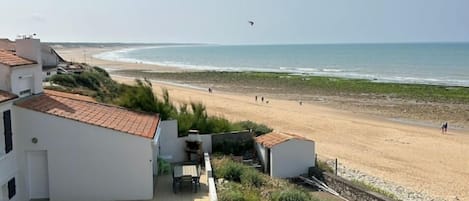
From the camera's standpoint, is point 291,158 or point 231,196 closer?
point 231,196

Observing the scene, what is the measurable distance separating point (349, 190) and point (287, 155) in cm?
244

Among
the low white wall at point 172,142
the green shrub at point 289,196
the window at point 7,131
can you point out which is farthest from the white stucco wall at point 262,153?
the window at point 7,131

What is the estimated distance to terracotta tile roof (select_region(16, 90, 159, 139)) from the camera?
463 inches

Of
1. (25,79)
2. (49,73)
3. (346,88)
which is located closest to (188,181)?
(25,79)

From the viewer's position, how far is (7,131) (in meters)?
10.9

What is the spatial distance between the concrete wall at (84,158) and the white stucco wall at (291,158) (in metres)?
5.50

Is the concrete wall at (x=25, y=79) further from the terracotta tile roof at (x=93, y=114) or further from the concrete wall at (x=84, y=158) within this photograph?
the concrete wall at (x=84, y=158)

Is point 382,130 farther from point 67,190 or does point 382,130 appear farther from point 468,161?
point 67,190

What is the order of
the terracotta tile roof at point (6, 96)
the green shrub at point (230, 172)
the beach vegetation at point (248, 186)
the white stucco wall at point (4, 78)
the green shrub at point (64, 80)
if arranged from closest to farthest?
1. the terracotta tile roof at point (6, 96)
2. the white stucco wall at point (4, 78)
3. the beach vegetation at point (248, 186)
4. the green shrub at point (230, 172)
5. the green shrub at point (64, 80)

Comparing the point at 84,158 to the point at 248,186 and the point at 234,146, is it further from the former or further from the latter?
the point at 234,146

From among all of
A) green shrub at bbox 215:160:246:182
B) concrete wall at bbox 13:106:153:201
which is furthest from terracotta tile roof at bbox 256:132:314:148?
concrete wall at bbox 13:106:153:201

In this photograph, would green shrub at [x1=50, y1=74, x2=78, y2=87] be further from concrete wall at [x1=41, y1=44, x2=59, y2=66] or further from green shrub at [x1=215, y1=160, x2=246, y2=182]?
green shrub at [x1=215, y1=160, x2=246, y2=182]

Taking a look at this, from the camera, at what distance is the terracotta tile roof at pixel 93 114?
11758 millimetres

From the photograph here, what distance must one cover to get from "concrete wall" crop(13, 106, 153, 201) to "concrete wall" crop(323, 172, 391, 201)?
6304 mm
